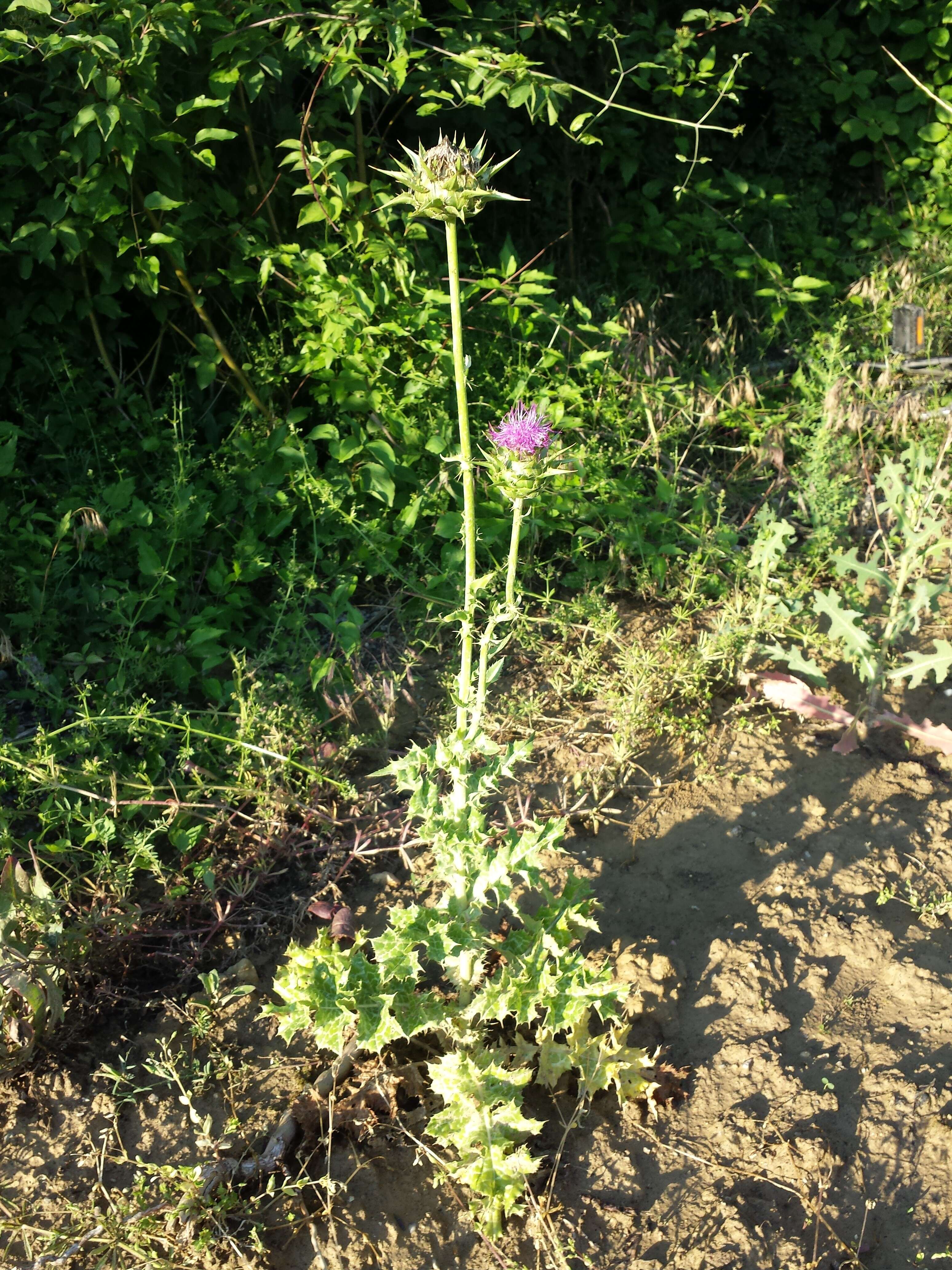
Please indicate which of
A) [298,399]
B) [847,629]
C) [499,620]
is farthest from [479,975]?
[298,399]

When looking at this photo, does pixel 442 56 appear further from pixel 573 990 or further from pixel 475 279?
pixel 573 990

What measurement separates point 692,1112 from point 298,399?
9.40 feet

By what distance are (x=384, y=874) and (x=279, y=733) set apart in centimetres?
47

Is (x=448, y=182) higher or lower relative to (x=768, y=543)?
higher

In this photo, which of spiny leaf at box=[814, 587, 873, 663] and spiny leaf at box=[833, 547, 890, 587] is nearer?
spiny leaf at box=[814, 587, 873, 663]

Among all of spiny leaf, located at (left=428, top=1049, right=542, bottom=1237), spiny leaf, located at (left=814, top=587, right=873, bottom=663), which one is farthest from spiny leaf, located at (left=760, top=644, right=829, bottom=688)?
spiny leaf, located at (left=428, top=1049, right=542, bottom=1237)

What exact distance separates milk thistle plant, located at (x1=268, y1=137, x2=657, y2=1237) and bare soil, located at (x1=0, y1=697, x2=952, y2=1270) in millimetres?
129

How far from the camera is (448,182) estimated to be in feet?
5.67

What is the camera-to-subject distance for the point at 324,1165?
6.87 feet

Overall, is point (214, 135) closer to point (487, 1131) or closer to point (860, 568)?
point (860, 568)

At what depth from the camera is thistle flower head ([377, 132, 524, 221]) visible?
68.1 inches

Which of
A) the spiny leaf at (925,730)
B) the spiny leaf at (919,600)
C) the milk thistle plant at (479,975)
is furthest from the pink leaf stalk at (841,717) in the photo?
the milk thistle plant at (479,975)

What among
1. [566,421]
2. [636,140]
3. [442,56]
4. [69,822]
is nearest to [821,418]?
[566,421]

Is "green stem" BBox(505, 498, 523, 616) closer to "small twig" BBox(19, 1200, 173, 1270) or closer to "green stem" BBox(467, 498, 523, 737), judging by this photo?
"green stem" BBox(467, 498, 523, 737)
